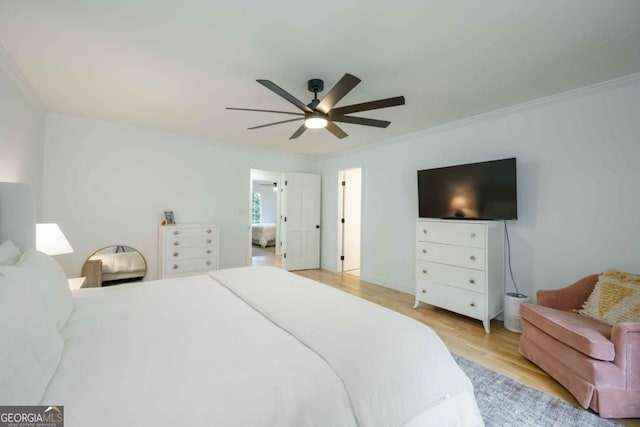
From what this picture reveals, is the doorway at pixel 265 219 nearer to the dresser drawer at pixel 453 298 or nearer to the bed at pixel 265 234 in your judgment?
the bed at pixel 265 234

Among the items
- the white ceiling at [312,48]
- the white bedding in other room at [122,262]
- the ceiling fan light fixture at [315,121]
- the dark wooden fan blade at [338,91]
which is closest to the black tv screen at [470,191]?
the white ceiling at [312,48]

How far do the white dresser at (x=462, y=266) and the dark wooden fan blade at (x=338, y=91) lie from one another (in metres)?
1.95

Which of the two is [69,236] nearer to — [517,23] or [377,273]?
[377,273]

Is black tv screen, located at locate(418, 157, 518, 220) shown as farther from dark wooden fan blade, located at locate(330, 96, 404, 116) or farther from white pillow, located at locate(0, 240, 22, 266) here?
white pillow, located at locate(0, 240, 22, 266)

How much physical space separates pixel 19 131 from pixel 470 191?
462cm

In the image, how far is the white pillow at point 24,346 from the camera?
0.72 meters

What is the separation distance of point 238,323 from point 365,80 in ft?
7.04

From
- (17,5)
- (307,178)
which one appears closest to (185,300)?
(17,5)

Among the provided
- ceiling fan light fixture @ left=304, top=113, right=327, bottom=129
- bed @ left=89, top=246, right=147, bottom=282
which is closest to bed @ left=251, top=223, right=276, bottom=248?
bed @ left=89, top=246, right=147, bottom=282

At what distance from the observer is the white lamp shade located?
2135mm

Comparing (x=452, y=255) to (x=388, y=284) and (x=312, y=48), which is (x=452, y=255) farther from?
(x=312, y=48)

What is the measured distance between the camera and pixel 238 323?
52.6 inches

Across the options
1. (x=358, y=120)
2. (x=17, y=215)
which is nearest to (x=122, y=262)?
(x=17, y=215)

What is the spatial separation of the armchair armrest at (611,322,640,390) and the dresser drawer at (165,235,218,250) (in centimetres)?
426
